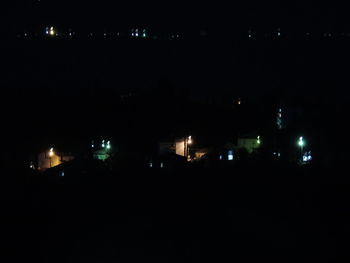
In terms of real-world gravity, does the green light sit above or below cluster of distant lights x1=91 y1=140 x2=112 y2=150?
below

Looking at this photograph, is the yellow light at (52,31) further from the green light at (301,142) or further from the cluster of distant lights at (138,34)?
the green light at (301,142)

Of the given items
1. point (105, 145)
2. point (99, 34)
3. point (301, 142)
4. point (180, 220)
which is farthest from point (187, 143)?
point (99, 34)

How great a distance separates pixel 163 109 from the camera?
12.8 m

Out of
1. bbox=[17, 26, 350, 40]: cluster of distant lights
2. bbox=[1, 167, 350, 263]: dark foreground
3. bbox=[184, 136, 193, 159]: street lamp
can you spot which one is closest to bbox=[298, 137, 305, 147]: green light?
bbox=[184, 136, 193, 159]: street lamp

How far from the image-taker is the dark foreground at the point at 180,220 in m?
2.41

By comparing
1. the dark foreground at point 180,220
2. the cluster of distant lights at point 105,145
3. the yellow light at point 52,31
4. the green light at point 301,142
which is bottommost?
the dark foreground at point 180,220

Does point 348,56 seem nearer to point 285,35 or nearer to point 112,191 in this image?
point 285,35

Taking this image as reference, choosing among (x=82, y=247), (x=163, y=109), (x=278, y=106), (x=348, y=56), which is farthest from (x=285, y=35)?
(x=82, y=247)

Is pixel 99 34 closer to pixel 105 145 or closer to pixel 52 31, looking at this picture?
pixel 52 31

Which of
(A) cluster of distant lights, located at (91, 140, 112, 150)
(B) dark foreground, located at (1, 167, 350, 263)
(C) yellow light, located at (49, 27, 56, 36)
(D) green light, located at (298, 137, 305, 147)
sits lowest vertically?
(B) dark foreground, located at (1, 167, 350, 263)

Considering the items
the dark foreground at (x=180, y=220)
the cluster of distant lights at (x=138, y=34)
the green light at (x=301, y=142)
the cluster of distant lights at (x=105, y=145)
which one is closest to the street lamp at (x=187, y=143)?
the cluster of distant lights at (x=105, y=145)

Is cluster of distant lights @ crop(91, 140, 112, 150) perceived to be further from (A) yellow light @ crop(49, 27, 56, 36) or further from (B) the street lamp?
(A) yellow light @ crop(49, 27, 56, 36)

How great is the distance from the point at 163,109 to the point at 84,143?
3.44 metres

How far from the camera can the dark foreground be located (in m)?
2.41
